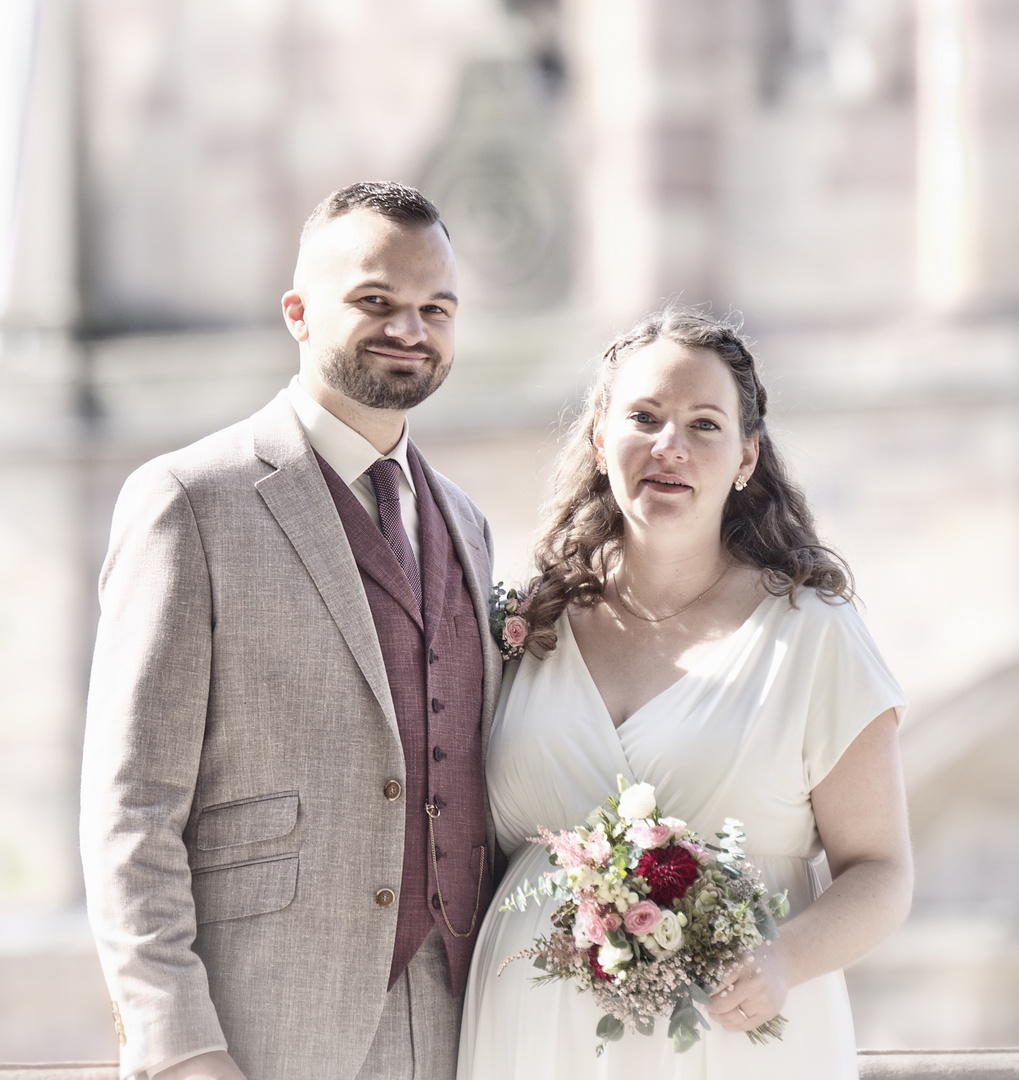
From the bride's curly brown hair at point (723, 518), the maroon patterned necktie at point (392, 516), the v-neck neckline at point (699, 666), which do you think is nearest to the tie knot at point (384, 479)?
the maroon patterned necktie at point (392, 516)

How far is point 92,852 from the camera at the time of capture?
225 centimetres

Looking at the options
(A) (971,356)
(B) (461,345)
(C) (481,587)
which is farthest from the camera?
(B) (461,345)

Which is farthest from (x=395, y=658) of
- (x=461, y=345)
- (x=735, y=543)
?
(x=461, y=345)

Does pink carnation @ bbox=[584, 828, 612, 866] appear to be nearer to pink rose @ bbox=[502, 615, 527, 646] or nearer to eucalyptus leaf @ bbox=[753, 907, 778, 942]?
eucalyptus leaf @ bbox=[753, 907, 778, 942]

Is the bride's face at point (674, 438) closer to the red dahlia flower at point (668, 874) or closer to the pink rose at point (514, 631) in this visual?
the pink rose at point (514, 631)

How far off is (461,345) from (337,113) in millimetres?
1734

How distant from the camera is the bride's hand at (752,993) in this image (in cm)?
222

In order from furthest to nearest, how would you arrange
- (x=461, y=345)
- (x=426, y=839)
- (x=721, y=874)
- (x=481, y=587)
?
(x=461, y=345) < (x=481, y=587) < (x=426, y=839) < (x=721, y=874)

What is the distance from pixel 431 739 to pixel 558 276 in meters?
6.38

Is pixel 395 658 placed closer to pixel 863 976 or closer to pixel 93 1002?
pixel 863 976

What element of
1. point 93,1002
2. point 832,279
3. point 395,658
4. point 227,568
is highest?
point 832,279

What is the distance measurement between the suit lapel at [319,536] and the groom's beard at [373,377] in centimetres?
13

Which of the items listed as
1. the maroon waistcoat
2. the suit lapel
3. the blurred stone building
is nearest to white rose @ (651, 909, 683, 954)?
the maroon waistcoat

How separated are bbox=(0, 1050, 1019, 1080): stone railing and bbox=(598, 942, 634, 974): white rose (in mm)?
1131
